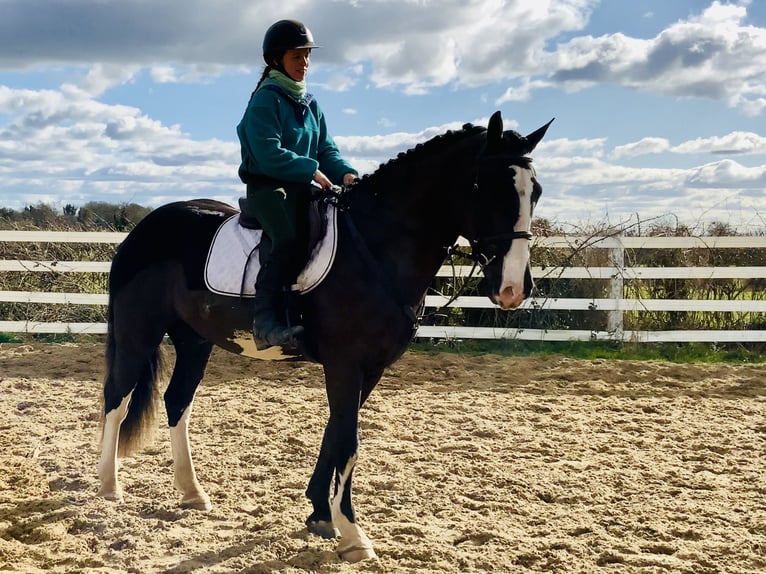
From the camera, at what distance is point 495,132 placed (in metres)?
3.27

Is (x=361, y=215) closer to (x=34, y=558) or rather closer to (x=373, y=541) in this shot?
(x=373, y=541)

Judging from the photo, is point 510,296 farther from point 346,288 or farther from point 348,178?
point 348,178

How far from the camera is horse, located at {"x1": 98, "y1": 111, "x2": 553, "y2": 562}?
328 cm

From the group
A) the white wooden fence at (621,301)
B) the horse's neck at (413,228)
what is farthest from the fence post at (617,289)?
the horse's neck at (413,228)

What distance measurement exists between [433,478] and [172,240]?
7.41 ft

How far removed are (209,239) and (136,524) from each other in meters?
1.66

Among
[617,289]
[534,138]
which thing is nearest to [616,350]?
[617,289]

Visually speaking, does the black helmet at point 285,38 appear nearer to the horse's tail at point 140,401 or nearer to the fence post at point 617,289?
the horse's tail at point 140,401

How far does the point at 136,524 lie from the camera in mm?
A: 4023

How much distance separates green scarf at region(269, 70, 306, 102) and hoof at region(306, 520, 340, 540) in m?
2.23

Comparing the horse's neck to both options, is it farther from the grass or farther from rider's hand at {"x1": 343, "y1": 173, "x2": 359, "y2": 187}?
the grass

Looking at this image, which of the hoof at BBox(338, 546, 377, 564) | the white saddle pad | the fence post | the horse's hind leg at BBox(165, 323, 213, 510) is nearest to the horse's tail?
the horse's hind leg at BBox(165, 323, 213, 510)

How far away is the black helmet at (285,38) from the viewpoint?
3717 mm

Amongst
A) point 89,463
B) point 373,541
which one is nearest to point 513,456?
point 373,541
